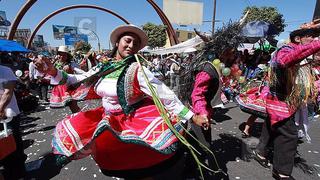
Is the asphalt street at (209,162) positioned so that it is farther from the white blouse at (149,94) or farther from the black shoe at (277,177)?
the white blouse at (149,94)

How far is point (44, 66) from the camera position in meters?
2.19

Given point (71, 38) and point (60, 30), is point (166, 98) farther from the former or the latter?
point (60, 30)

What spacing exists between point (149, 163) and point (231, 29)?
1956 mm

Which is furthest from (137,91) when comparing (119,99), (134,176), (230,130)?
(230,130)

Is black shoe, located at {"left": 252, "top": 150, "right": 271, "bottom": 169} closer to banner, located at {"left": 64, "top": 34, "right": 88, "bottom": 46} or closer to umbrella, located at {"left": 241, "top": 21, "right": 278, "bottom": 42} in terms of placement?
umbrella, located at {"left": 241, "top": 21, "right": 278, "bottom": 42}

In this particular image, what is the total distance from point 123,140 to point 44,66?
3.05ft

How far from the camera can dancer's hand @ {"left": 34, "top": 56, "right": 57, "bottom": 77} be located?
2139mm

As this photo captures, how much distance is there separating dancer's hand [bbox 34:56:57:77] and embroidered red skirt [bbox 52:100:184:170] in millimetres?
471

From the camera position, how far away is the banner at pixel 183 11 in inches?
883

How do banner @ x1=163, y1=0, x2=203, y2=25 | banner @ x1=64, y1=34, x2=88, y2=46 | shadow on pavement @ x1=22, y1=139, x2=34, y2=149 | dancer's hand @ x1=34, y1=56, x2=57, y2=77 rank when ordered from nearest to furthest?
dancer's hand @ x1=34, y1=56, x2=57, y2=77, shadow on pavement @ x1=22, y1=139, x2=34, y2=149, banner @ x1=163, y1=0, x2=203, y2=25, banner @ x1=64, y1=34, x2=88, y2=46

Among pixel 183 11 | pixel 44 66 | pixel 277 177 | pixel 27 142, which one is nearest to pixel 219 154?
pixel 277 177

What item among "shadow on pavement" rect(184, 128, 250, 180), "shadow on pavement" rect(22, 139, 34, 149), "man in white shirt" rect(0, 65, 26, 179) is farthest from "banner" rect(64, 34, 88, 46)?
"man in white shirt" rect(0, 65, 26, 179)

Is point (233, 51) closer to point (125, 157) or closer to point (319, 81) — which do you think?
point (319, 81)

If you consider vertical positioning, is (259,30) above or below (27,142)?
above
